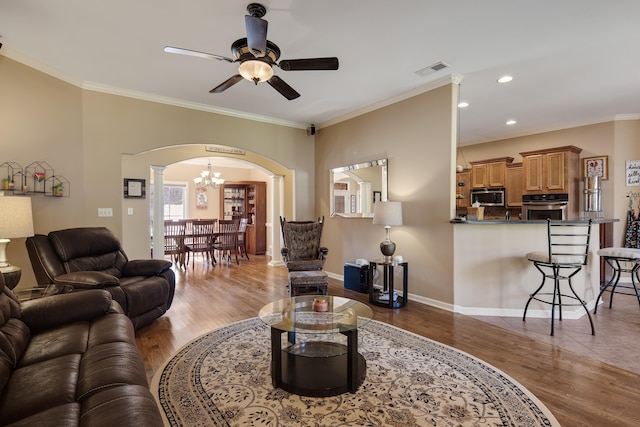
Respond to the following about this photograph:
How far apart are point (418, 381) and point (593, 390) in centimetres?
118

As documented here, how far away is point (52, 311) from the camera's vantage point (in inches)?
82.1

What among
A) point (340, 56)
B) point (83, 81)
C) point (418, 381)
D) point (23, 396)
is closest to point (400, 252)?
point (418, 381)

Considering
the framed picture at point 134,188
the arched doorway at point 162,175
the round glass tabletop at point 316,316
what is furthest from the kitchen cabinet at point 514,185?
the framed picture at point 134,188

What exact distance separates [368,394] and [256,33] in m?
2.64

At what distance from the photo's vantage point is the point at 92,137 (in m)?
4.09

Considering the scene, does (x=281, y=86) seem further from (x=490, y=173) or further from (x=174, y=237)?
(x=490, y=173)

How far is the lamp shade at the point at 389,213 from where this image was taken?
4094mm

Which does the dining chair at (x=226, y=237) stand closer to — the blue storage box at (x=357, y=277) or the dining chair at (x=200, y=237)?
the dining chair at (x=200, y=237)

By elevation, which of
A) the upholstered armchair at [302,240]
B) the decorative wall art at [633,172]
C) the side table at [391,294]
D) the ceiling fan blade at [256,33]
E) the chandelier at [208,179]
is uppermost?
the ceiling fan blade at [256,33]

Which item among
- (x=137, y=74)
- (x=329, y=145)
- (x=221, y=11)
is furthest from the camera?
(x=329, y=145)

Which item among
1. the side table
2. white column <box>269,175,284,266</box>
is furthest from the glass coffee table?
white column <box>269,175,284,266</box>

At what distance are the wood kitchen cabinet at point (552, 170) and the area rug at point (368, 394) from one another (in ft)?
15.2

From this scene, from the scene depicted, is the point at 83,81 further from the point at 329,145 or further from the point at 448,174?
the point at 448,174

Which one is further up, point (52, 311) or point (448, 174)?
point (448, 174)
